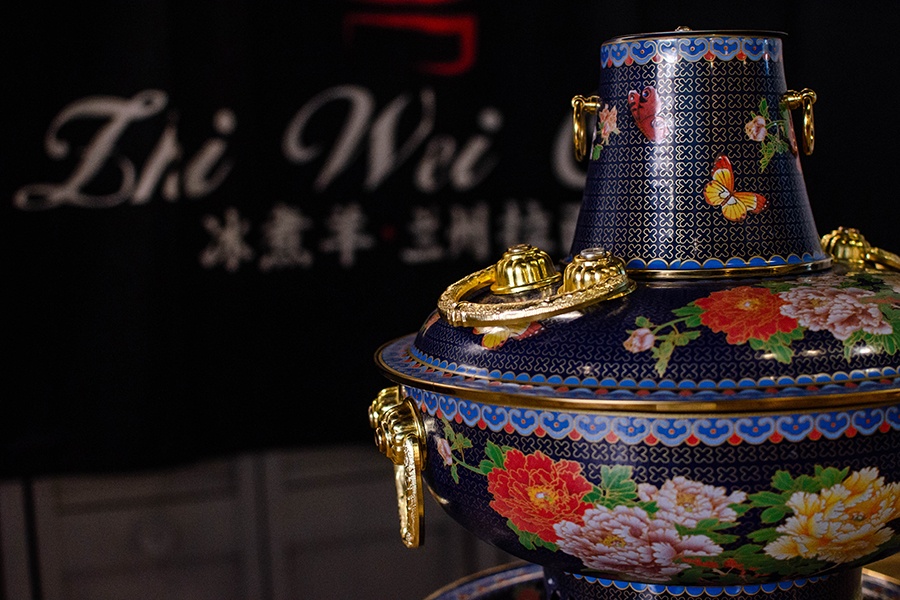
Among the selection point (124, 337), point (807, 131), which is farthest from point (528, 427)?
point (124, 337)

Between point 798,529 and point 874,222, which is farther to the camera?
point 874,222

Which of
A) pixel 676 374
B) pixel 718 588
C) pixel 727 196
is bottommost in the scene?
pixel 718 588

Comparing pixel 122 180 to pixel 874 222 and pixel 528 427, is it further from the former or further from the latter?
pixel 874 222

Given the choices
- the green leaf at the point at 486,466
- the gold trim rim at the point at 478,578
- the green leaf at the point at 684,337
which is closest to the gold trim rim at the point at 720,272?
the green leaf at the point at 684,337

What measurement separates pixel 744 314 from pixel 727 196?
130 millimetres

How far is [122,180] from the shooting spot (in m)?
1.72

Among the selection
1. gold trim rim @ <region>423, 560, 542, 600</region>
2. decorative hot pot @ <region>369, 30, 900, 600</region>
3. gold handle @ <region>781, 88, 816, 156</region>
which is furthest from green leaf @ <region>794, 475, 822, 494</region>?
gold trim rim @ <region>423, 560, 542, 600</region>

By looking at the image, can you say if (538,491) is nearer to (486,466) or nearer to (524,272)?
(486,466)

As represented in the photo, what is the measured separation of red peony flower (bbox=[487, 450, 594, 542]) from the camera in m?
0.76

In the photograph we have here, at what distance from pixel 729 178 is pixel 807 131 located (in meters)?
0.12

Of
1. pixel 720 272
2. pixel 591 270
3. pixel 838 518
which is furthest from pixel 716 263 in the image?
pixel 838 518

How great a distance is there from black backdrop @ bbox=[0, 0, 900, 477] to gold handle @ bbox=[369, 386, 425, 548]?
955 millimetres

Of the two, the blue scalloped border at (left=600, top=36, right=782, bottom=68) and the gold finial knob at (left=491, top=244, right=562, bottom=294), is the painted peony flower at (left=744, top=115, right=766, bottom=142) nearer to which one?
the blue scalloped border at (left=600, top=36, right=782, bottom=68)

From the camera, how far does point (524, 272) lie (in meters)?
0.86
